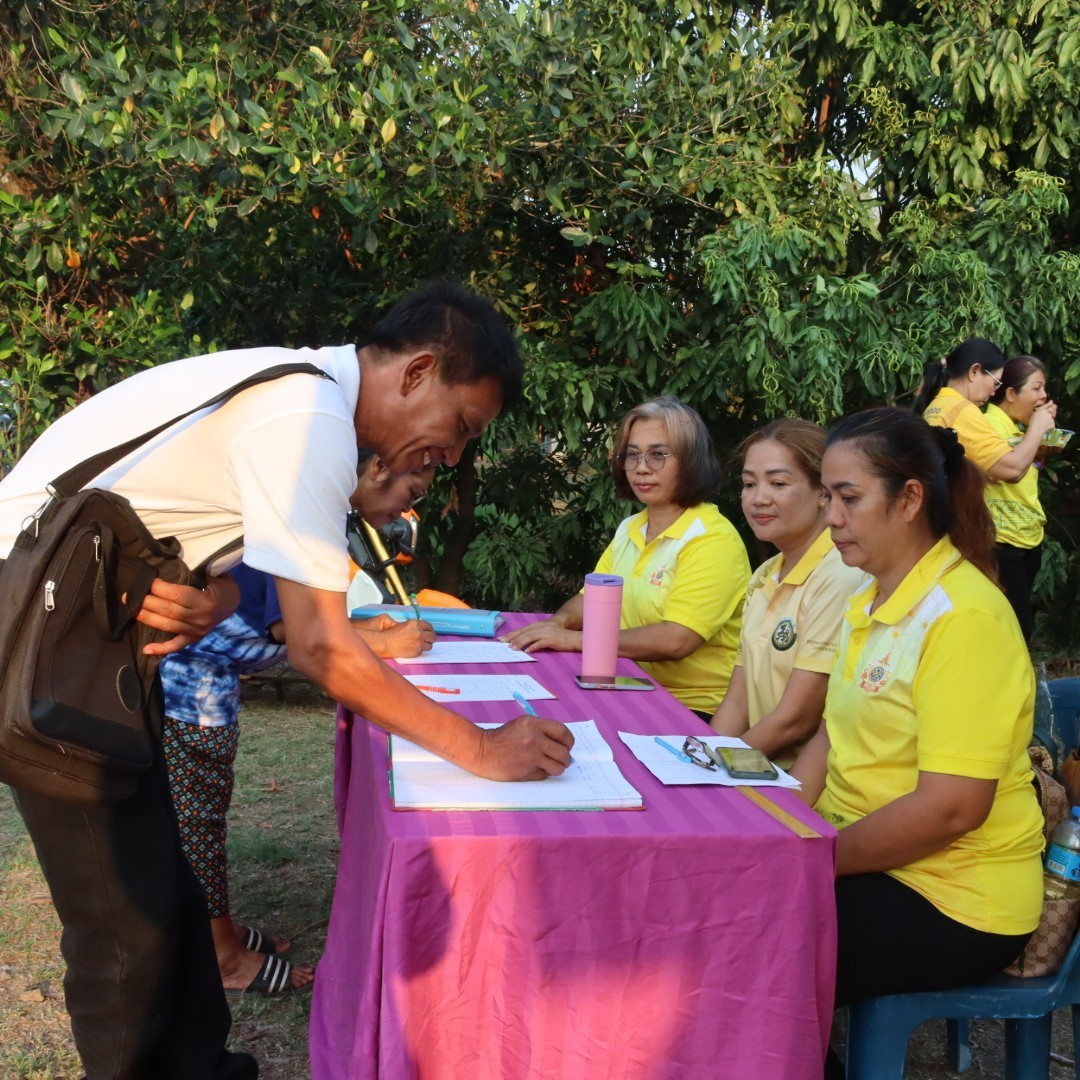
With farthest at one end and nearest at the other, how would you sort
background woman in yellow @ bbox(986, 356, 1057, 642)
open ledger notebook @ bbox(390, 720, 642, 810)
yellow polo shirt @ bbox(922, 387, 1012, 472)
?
background woman in yellow @ bbox(986, 356, 1057, 642) < yellow polo shirt @ bbox(922, 387, 1012, 472) < open ledger notebook @ bbox(390, 720, 642, 810)

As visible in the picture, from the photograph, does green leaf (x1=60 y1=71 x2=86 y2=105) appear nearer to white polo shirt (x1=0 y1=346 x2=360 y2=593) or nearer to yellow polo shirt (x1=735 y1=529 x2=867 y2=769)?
white polo shirt (x1=0 y1=346 x2=360 y2=593)

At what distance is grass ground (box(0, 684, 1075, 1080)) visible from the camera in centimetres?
279

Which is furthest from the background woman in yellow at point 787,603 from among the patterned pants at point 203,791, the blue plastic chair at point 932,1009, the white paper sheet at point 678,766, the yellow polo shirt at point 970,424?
the yellow polo shirt at point 970,424

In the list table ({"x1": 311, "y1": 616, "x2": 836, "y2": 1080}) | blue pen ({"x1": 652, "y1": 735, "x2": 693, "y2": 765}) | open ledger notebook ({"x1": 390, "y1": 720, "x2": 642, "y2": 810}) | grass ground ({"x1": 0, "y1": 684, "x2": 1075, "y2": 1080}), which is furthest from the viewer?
grass ground ({"x1": 0, "y1": 684, "x2": 1075, "y2": 1080})

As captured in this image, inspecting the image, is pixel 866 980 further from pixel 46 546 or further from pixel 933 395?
pixel 933 395

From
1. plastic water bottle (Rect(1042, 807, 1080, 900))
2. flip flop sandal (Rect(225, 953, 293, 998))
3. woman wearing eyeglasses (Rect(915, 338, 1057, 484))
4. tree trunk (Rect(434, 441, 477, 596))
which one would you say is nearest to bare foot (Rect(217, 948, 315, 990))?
flip flop sandal (Rect(225, 953, 293, 998))

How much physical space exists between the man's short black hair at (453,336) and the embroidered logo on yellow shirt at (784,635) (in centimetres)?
116

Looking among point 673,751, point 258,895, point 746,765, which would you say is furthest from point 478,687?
point 258,895

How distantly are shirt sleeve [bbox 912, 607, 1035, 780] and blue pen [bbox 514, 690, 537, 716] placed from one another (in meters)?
0.76

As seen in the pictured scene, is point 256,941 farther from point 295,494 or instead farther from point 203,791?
point 295,494

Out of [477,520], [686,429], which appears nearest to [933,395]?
[686,429]

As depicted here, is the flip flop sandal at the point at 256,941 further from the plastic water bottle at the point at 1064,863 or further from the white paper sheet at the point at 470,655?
the plastic water bottle at the point at 1064,863

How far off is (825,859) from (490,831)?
19.6 inches

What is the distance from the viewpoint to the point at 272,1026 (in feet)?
9.52
